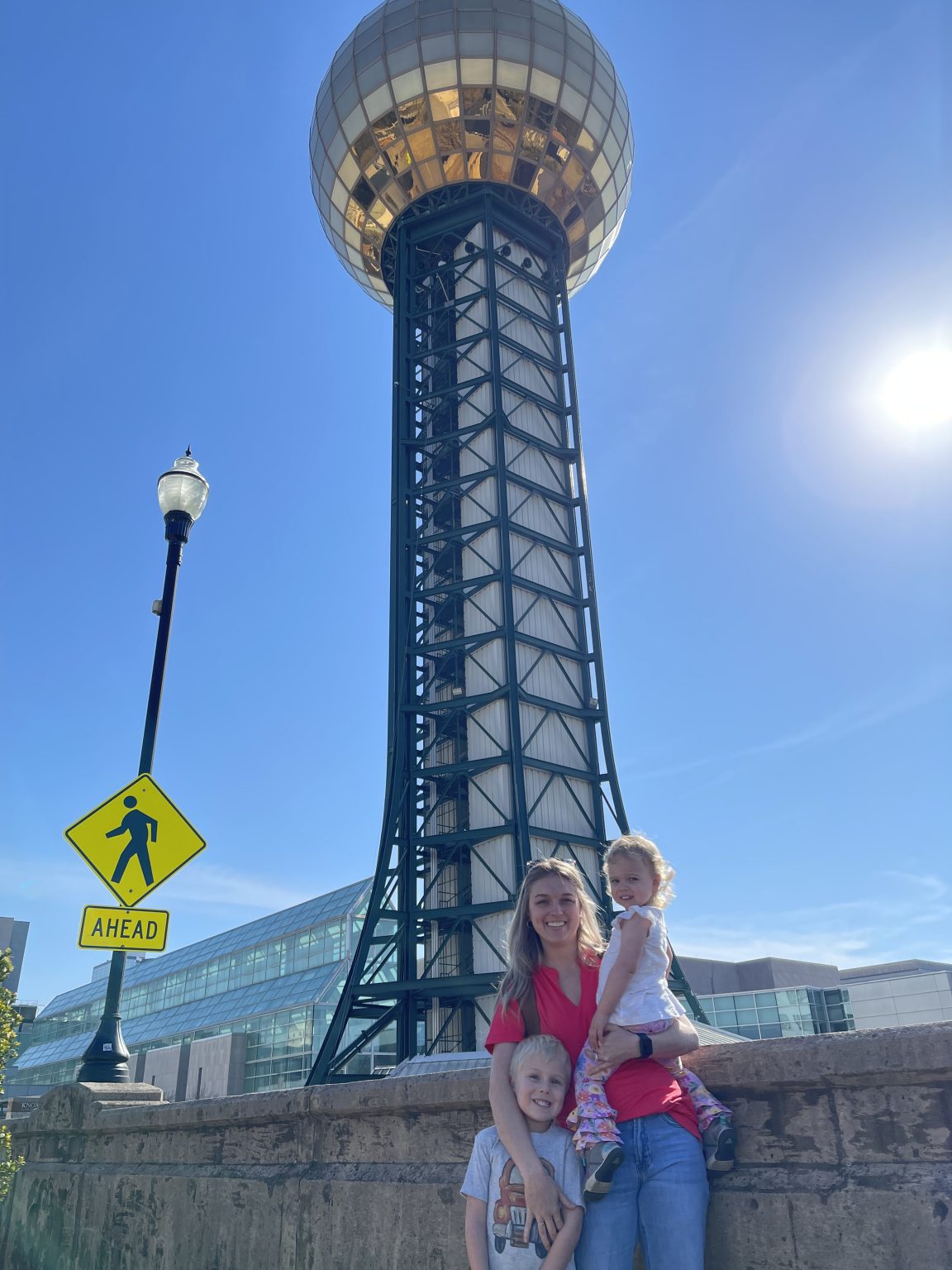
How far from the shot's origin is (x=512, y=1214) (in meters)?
3.34

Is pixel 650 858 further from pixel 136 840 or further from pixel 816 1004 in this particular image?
pixel 816 1004

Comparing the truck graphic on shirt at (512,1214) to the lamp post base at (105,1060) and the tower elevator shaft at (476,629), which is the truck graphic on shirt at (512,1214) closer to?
the lamp post base at (105,1060)

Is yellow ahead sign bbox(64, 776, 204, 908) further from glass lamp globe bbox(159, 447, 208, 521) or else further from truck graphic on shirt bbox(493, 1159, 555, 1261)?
truck graphic on shirt bbox(493, 1159, 555, 1261)

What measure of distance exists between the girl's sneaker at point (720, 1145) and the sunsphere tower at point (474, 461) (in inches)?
742

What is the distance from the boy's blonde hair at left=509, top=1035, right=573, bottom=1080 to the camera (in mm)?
3479

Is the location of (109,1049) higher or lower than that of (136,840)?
lower

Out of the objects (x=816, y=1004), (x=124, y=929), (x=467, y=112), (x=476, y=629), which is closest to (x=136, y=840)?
(x=124, y=929)

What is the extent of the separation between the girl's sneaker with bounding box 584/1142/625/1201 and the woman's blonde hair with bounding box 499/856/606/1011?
0.67 metres

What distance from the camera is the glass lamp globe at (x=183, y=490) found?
35.2 ft

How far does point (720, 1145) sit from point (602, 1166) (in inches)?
23.4

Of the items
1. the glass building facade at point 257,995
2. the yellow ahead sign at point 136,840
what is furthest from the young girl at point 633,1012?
the glass building facade at point 257,995

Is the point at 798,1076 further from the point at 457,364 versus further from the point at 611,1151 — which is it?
the point at 457,364

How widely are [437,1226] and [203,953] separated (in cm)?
4711

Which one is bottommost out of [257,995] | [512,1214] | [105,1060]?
[512,1214]
